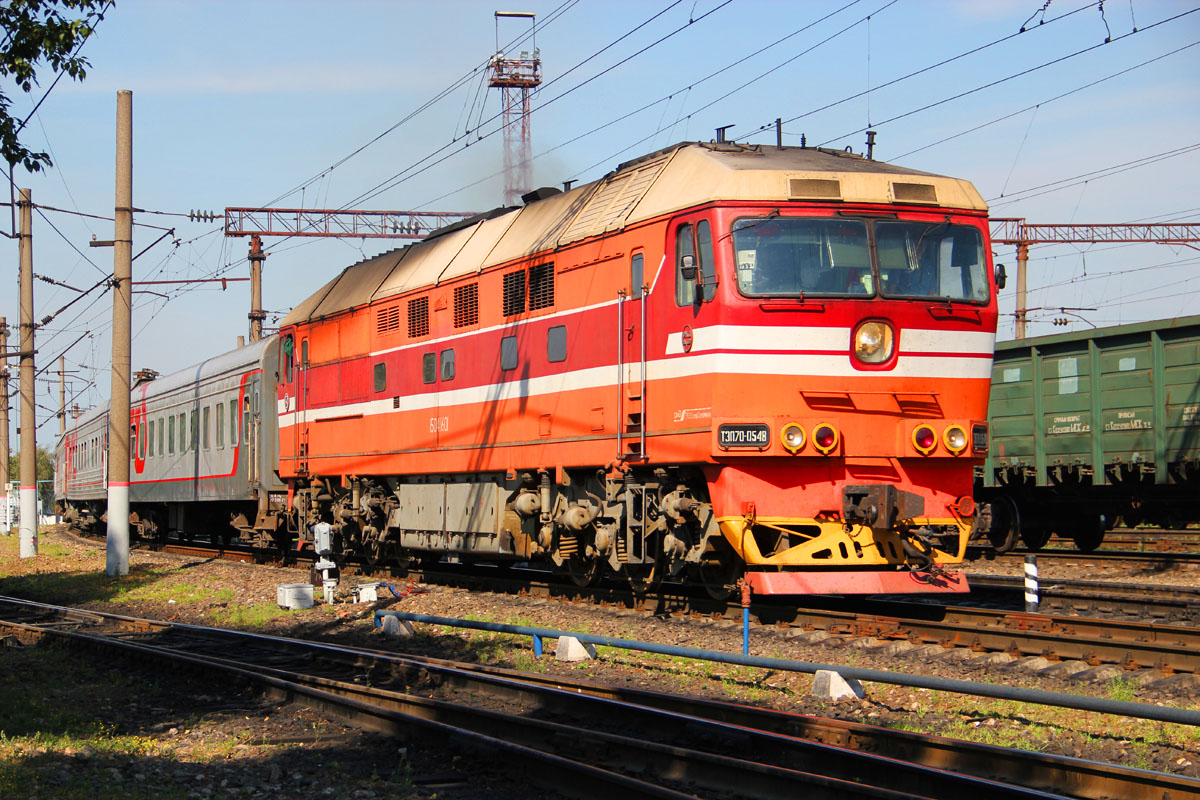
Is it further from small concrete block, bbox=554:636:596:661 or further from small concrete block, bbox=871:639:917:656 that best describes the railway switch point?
small concrete block, bbox=871:639:917:656

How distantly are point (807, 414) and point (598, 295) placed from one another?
320 cm

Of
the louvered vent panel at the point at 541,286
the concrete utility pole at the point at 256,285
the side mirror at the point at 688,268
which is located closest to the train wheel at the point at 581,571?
the louvered vent panel at the point at 541,286

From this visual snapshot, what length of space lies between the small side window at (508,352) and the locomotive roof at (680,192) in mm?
1086

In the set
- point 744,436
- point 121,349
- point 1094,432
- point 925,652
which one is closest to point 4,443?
point 121,349

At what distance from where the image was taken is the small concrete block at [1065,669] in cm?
991

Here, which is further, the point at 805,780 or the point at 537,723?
the point at 537,723

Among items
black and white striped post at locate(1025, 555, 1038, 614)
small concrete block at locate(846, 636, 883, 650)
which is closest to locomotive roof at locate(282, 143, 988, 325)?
black and white striped post at locate(1025, 555, 1038, 614)

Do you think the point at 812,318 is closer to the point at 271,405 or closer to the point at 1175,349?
the point at 1175,349

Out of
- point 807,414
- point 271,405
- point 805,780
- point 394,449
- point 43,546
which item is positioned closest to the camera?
point 805,780

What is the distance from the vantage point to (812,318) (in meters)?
11.9

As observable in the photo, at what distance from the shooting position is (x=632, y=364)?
13.2 m

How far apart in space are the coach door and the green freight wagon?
34.6 ft

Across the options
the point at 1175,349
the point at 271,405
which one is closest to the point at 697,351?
the point at 1175,349

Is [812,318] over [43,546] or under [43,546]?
over
